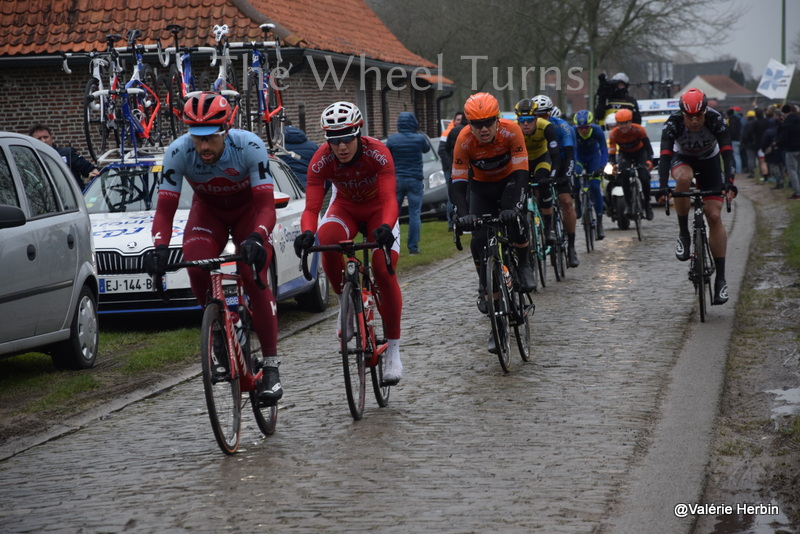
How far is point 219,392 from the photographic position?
6230mm

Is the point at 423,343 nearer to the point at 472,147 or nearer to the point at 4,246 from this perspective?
the point at 472,147

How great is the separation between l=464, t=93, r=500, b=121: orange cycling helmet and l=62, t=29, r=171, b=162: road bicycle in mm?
5126

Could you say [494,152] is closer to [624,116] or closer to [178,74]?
[178,74]

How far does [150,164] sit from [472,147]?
14.5ft

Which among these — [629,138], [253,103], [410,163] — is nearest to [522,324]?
[410,163]

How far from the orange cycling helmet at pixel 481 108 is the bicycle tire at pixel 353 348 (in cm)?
237

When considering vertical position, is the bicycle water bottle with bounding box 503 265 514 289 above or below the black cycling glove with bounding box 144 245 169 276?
below

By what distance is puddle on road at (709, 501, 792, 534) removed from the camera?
16.3ft

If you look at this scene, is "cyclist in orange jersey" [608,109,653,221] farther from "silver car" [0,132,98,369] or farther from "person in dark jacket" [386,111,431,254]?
"silver car" [0,132,98,369]

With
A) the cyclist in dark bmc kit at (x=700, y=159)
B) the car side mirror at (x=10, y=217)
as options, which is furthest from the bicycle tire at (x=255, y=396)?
the cyclist in dark bmc kit at (x=700, y=159)

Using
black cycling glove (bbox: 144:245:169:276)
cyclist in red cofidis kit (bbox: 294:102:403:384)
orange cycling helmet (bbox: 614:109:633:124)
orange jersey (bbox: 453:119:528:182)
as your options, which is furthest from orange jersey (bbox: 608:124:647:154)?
black cycling glove (bbox: 144:245:169:276)

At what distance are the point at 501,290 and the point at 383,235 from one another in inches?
72.9

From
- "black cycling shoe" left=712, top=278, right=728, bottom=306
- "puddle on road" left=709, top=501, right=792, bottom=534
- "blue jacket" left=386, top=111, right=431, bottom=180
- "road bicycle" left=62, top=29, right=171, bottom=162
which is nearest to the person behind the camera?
"puddle on road" left=709, top=501, right=792, bottom=534

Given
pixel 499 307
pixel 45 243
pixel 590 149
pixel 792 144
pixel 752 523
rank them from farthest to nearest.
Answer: pixel 792 144
pixel 590 149
pixel 45 243
pixel 499 307
pixel 752 523
